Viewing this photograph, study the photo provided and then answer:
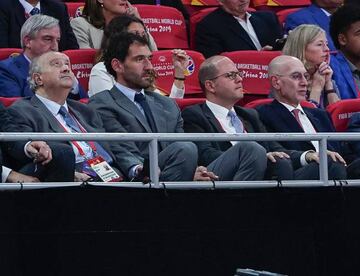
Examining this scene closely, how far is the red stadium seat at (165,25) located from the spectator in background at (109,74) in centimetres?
115

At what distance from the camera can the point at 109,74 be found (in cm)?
928

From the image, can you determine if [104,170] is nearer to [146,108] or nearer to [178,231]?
[178,231]

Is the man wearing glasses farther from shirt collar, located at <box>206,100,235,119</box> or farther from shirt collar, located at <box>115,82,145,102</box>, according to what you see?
shirt collar, located at <box>115,82,145,102</box>

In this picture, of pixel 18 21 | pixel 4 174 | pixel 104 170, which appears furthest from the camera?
pixel 18 21

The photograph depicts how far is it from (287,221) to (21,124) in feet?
5.48

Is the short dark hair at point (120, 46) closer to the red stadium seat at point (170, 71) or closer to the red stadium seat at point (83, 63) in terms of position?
the red stadium seat at point (83, 63)

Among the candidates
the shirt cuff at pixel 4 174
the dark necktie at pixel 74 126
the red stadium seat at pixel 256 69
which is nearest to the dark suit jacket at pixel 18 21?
the red stadium seat at pixel 256 69

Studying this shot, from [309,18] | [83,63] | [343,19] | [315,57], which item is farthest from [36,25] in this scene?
[309,18]

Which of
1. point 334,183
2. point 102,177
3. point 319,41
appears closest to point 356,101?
point 319,41

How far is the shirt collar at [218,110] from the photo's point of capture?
900 centimetres

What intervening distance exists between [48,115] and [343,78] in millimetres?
2980

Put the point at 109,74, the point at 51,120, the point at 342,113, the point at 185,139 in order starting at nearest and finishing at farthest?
the point at 185,139
the point at 51,120
the point at 109,74
the point at 342,113

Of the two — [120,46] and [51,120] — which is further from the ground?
[120,46]

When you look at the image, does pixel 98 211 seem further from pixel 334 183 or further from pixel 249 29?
pixel 249 29
